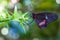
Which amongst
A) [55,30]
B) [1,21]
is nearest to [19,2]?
[1,21]

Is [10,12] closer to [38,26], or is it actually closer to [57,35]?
[38,26]

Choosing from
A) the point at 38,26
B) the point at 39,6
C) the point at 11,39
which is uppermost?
the point at 39,6

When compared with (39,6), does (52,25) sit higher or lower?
lower

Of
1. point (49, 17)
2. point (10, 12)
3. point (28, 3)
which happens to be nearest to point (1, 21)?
point (10, 12)

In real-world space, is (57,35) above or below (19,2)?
below

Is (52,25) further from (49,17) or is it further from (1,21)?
(1,21)
